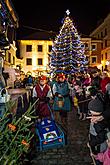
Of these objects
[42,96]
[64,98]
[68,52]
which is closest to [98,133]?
[42,96]

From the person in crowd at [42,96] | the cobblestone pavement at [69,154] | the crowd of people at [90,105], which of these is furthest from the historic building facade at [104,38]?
the cobblestone pavement at [69,154]

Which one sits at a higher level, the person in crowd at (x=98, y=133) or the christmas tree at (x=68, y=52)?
the christmas tree at (x=68, y=52)

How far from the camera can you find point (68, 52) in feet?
104

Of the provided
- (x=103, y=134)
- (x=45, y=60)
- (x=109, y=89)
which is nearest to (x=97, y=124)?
(x=103, y=134)

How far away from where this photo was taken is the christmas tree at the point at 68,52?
3108cm

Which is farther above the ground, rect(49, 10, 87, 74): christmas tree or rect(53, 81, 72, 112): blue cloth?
rect(49, 10, 87, 74): christmas tree

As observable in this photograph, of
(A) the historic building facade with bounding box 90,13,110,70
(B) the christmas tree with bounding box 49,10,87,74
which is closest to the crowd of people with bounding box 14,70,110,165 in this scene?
(B) the christmas tree with bounding box 49,10,87,74

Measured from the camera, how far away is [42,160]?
6.84 m

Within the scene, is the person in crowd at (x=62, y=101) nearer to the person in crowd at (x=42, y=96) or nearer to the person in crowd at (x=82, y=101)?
the person in crowd at (x=42, y=96)

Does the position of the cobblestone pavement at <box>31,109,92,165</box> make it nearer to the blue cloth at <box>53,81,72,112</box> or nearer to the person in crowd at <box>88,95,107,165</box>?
the blue cloth at <box>53,81,72,112</box>

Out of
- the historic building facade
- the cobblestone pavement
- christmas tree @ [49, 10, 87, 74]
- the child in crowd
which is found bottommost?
the cobblestone pavement

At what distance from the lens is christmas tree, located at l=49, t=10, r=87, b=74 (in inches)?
1224

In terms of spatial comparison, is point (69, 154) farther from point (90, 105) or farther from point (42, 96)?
point (90, 105)

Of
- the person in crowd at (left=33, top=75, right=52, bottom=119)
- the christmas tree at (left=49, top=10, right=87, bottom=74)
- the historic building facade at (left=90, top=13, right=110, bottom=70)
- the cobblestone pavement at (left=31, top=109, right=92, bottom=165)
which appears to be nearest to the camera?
the cobblestone pavement at (left=31, top=109, right=92, bottom=165)
